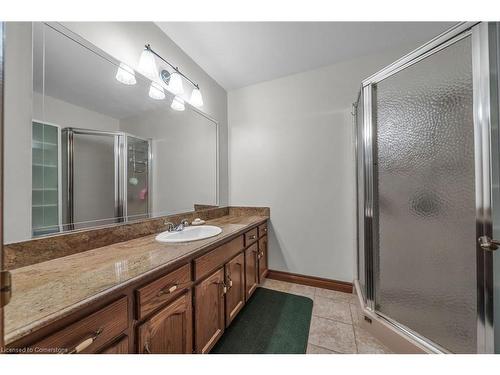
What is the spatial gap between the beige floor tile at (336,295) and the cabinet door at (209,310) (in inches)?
44.2

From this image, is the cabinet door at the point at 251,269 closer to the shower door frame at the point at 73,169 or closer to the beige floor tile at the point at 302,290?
the beige floor tile at the point at 302,290

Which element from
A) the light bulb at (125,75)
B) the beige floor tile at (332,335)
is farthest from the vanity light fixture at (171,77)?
the beige floor tile at (332,335)

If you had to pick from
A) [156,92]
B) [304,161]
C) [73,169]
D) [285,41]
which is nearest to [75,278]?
[73,169]

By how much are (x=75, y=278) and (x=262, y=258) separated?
157 cm

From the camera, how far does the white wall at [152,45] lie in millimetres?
1045

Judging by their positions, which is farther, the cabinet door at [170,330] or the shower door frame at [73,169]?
the shower door frame at [73,169]

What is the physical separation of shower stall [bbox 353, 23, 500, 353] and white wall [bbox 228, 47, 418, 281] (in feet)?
1.23

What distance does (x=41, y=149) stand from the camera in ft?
2.72

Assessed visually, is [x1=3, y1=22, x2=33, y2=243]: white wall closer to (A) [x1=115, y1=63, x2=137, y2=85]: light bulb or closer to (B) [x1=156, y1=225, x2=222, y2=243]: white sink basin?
(A) [x1=115, y1=63, x2=137, y2=85]: light bulb

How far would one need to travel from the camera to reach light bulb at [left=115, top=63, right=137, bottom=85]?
3.80 feet

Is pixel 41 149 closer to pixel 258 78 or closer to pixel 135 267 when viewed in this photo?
pixel 135 267

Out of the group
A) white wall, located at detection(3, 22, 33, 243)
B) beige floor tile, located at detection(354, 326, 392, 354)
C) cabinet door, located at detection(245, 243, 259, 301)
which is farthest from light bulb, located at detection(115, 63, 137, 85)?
beige floor tile, located at detection(354, 326, 392, 354)

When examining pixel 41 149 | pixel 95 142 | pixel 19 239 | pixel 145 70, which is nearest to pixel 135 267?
pixel 19 239
